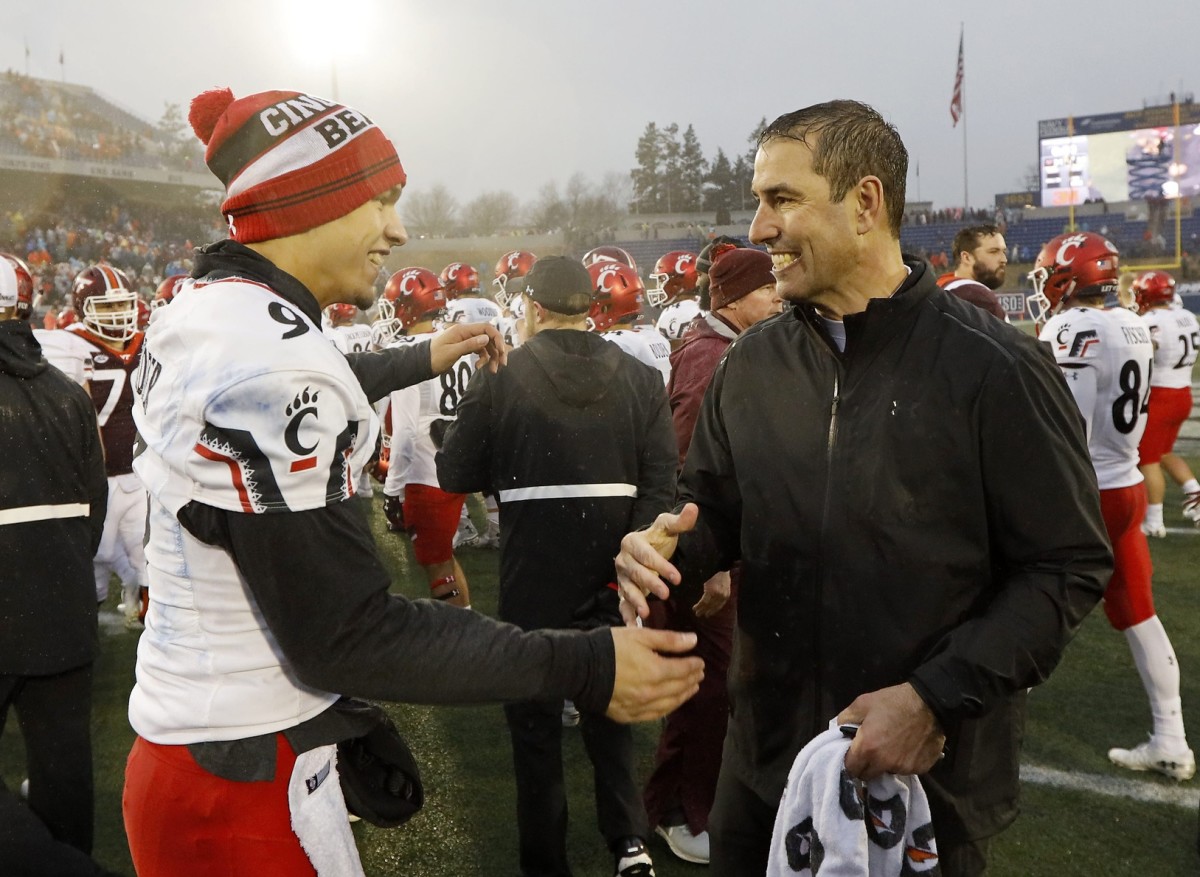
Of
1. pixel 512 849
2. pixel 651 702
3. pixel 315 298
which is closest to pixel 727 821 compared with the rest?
pixel 651 702

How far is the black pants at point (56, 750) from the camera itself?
3.29 metres

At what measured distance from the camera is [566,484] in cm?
365

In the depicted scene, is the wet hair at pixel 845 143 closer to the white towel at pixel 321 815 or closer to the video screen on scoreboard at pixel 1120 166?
the white towel at pixel 321 815

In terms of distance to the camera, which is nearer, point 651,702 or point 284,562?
point 284,562

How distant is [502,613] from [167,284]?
772 cm

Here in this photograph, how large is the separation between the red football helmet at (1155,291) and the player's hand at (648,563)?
31.7 feet

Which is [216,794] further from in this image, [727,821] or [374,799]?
[727,821]

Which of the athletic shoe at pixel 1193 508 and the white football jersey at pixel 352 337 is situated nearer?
the athletic shoe at pixel 1193 508

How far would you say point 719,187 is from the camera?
7381 centimetres

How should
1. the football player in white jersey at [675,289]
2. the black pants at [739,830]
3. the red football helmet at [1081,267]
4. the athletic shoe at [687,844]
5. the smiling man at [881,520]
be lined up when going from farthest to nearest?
the football player in white jersey at [675,289] < the red football helmet at [1081,267] < the athletic shoe at [687,844] < the black pants at [739,830] < the smiling man at [881,520]

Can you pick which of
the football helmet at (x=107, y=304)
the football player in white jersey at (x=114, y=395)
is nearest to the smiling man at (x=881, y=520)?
the football player in white jersey at (x=114, y=395)

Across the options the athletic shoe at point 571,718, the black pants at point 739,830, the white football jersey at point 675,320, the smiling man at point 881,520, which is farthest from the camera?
the white football jersey at point 675,320

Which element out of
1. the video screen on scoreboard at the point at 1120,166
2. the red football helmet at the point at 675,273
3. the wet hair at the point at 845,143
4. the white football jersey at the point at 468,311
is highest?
the video screen on scoreboard at the point at 1120,166

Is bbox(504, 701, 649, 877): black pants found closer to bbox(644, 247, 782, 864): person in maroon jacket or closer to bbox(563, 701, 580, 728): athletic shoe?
bbox(644, 247, 782, 864): person in maroon jacket
